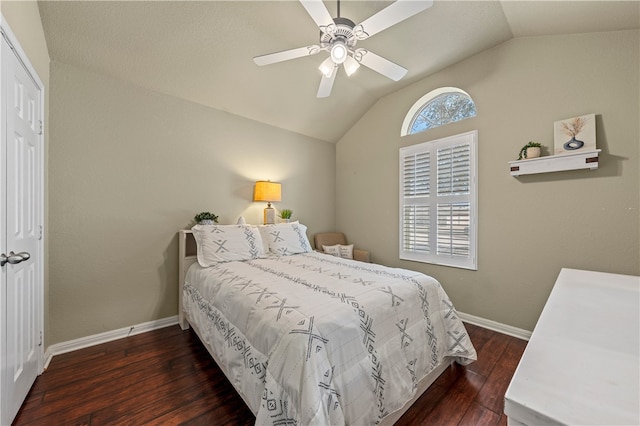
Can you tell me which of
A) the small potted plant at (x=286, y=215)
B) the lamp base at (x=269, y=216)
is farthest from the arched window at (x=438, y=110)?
the lamp base at (x=269, y=216)

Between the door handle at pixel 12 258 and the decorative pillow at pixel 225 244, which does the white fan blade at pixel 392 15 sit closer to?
the decorative pillow at pixel 225 244

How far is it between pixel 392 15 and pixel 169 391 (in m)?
2.94

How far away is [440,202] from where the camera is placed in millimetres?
3100

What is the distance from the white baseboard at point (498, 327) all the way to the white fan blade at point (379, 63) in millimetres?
2649

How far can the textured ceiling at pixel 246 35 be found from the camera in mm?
2008

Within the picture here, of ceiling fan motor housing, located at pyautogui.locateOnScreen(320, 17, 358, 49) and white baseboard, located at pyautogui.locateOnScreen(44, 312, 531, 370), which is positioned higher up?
ceiling fan motor housing, located at pyautogui.locateOnScreen(320, 17, 358, 49)

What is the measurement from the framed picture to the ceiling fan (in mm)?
1545

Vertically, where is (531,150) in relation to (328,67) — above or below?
below

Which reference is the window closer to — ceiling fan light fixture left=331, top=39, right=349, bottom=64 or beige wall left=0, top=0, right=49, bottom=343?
ceiling fan light fixture left=331, top=39, right=349, bottom=64

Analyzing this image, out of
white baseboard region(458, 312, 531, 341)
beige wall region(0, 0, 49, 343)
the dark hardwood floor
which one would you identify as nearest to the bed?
the dark hardwood floor

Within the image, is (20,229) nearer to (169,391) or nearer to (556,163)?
(169,391)

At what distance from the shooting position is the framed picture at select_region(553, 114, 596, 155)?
6.87 feet

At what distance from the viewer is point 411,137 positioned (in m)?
3.39

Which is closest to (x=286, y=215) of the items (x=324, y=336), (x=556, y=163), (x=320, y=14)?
(x=320, y=14)
